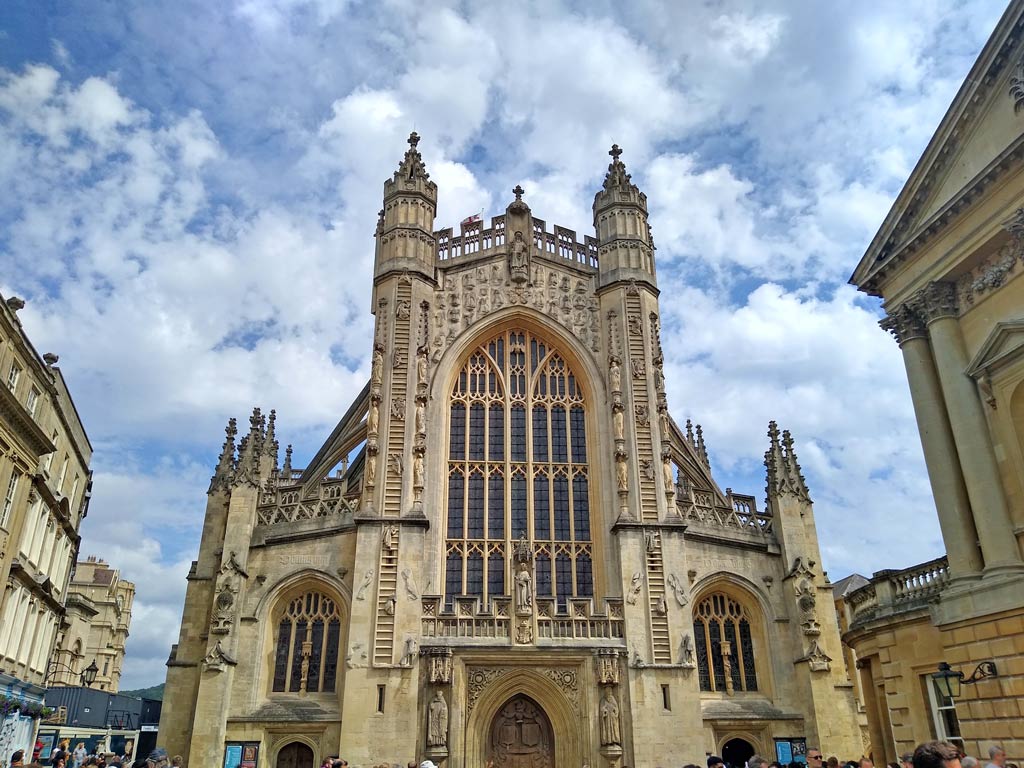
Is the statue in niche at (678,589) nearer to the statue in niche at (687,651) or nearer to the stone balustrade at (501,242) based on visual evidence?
the statue in niche at (687,651)

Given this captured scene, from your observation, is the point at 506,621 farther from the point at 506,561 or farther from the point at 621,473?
the point at 621,473

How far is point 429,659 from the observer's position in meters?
22.8

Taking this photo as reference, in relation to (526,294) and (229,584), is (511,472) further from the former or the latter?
(229,584)

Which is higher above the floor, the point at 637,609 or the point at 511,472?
the point at 511,472

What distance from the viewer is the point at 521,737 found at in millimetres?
23281

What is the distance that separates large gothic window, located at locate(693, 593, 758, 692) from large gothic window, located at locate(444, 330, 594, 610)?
392 cm

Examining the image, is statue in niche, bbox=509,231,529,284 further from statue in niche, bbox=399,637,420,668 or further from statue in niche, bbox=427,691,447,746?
statue in niche, bbox=427,691,447,746

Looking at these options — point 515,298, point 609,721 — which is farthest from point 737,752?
point 515,298

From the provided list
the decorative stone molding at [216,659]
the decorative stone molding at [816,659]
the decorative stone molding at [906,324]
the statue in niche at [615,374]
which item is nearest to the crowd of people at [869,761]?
the decorative stone molding at [216,659]

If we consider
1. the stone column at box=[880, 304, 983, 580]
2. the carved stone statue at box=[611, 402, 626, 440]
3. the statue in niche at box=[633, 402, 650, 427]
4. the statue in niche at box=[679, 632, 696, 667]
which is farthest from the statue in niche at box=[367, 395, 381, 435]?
the stone column at box=[880, 304, 983, 580]

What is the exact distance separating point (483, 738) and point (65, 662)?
1389 inches

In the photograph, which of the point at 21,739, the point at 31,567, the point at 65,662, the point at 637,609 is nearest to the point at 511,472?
the point at 637,609

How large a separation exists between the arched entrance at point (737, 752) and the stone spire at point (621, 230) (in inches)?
607

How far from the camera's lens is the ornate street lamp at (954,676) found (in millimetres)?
13211
